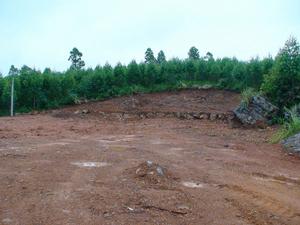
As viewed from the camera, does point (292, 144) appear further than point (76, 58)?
No

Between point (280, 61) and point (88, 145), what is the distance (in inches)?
333

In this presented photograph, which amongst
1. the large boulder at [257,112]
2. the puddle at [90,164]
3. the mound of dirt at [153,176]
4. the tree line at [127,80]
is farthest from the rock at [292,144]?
the tree line at [127,80]

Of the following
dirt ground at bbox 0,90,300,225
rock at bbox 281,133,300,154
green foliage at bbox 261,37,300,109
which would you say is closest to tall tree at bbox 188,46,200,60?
green foliage at bbox 261,37,300,109

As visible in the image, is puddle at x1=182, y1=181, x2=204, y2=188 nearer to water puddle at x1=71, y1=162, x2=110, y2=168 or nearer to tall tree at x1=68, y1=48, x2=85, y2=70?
water puddle at x1=71, y1=162, x2=110, y2=168

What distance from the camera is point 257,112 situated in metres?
15.1

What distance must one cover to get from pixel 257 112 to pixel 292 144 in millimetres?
4385

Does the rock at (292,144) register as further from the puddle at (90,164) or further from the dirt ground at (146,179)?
the puddle at (90,164)

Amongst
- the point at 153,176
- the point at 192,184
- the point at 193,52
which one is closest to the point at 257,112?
the point at 192,184

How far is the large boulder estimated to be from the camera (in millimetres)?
14867

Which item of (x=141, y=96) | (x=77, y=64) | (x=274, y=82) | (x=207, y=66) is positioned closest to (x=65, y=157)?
(x=274, y=82)

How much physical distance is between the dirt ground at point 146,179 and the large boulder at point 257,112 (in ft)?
5.57

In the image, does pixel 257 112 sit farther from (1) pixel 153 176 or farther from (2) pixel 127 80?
(2) pixel 127 80

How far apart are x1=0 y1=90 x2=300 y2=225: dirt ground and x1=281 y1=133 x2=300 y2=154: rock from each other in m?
0.27

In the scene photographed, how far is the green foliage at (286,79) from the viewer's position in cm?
1545
